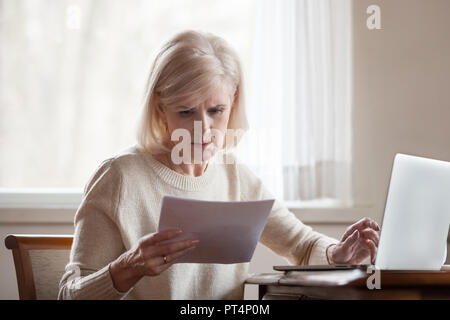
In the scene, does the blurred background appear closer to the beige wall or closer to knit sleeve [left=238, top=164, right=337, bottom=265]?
the beige wall

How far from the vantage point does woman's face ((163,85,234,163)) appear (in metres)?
1.54

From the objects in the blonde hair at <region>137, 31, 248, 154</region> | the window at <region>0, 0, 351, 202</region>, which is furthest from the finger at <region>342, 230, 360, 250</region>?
the window at <region>0, 0, 351, 202</region>

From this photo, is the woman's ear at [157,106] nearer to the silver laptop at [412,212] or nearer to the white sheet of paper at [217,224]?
the white sheet of paper at [217,224]

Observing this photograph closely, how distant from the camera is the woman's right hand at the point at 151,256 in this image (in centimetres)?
119

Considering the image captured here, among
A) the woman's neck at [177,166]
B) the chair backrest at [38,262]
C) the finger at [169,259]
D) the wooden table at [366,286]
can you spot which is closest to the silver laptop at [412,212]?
the wooden table at [366,286]

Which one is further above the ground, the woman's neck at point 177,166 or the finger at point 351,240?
the woman's neck at point 177,166

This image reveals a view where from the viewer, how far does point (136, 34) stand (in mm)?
2852

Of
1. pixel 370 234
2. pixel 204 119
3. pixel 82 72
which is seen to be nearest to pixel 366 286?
pixel 370 234

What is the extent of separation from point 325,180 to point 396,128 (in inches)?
15.6

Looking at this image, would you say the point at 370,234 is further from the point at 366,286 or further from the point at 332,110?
the point at 332,110

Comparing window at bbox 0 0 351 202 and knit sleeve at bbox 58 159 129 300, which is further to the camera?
window at bbox 0 0 351 202

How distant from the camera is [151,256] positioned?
1.20 m

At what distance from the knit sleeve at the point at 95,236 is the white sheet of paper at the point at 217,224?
10.2 inches

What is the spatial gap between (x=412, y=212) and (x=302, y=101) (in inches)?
60.3
